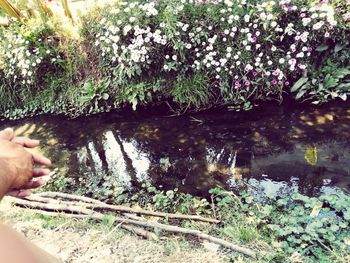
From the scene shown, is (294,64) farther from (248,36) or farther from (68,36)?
(68,36)

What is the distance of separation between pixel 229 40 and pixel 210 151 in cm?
173

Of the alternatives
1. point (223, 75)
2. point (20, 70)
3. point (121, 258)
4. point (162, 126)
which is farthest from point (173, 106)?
point (121, 258)

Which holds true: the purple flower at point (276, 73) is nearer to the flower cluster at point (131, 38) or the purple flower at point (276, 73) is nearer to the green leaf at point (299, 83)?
the green leaf at point (299, 83)

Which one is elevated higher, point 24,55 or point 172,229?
point 24,55

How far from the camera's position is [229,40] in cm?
573

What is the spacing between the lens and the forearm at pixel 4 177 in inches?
58.9

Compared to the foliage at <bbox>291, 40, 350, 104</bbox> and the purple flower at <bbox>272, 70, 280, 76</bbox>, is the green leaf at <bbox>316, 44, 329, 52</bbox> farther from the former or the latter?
the purple flower at <bbox>272, 70, 280, 76</bbox>

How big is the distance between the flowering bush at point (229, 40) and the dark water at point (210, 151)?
53cm

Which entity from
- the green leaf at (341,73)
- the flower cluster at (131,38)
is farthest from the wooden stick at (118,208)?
the green leaf at (341,73)

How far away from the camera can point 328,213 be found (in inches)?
144

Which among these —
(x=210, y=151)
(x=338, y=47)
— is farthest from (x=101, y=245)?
(x=338, y=47)

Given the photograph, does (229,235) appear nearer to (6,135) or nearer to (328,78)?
(6,135)

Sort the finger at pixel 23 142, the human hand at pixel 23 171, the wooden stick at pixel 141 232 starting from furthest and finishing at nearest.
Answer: the wooden stick at pixel 141 232, the finger at pixel 23 142, the human hand at pixel 23 171

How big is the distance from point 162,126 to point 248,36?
1.88m
